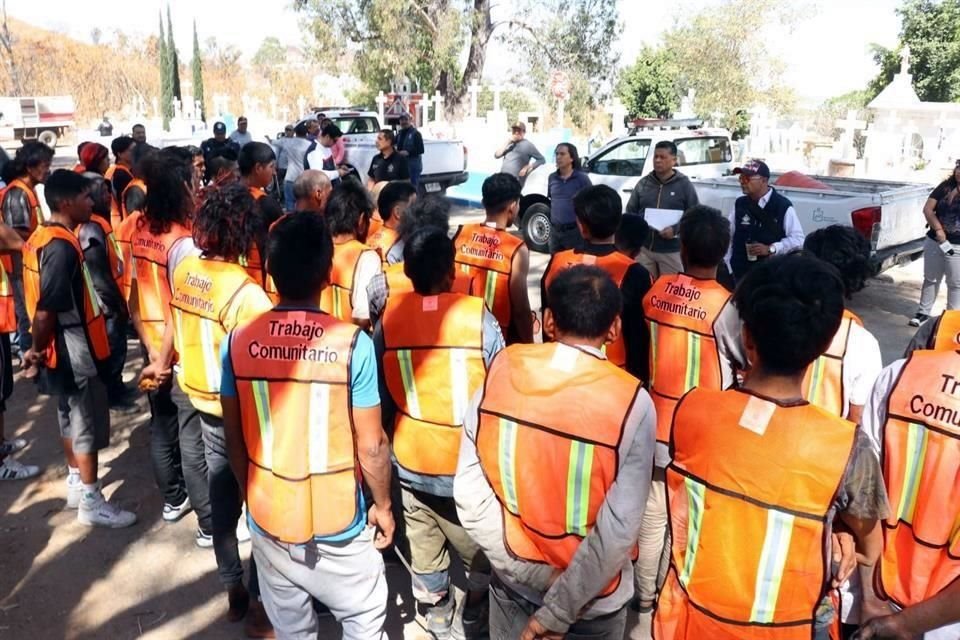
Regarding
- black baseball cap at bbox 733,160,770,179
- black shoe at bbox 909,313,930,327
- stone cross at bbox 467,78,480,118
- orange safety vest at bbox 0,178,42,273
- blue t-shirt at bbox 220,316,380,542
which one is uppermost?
stone cross at bbox 467,78,480,118

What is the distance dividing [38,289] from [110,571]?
5.07 feet

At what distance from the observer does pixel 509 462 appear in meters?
1.97

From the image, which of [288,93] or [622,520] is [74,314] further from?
[288,93]

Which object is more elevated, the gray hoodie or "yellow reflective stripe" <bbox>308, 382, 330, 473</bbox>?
the gray hoodie

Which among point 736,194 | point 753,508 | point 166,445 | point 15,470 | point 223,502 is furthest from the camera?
point 736,194

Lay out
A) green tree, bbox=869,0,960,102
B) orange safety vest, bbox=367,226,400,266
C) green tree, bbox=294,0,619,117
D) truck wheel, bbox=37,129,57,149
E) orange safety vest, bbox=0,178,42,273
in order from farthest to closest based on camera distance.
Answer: green tree, bbox=869,0,960,102
truck wheel, bbox=37,129,57,149
green tree, bbox=294,0,619,117
orange safety vest, bbox=0,178,42,273
orange safety vest, bbox=367,226,400,266

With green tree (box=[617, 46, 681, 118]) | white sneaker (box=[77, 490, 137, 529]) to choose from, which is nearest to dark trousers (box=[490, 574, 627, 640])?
white sneaker (box=[77, 490, 137, 529])

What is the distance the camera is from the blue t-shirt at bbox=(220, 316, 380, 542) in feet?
7.35

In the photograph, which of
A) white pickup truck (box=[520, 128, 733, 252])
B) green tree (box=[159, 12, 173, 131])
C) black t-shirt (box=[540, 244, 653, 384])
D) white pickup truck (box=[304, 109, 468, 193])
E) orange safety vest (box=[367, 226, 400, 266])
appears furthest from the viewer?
green tree (box=[159, 12, 173, 131])

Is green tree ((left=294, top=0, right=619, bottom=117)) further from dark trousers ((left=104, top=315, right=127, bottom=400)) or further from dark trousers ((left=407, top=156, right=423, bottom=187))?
dark trousers ((left=104, top=315, right=127, bottom=400))

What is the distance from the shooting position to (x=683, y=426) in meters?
1.78

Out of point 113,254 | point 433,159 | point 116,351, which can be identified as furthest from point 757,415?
point 433,159

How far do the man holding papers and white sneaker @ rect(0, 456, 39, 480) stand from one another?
4754mm

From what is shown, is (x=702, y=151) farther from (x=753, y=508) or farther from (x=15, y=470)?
(x=753, y=508)
